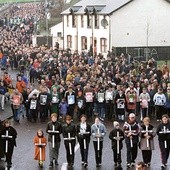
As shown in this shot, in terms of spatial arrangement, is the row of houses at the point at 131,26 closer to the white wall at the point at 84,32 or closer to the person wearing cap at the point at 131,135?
the white wall at the point at 84,32

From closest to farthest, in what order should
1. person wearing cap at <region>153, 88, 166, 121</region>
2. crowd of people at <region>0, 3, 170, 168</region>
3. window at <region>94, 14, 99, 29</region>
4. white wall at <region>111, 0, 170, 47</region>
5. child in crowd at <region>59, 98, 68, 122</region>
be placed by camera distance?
crowd of people at <region>0, 3, 170, 168</region> < person wearing cap at <region>153, 88, 166, 121</region> < child in crowd at <region>59, 98, 68, 122</region> < white wall at <region>111, 0, 170, 47</region> < window at <region>94, 14, 99, 29</region>

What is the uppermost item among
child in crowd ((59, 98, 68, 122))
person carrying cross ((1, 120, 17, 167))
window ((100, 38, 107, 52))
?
window ((100, 38, 107, 52))

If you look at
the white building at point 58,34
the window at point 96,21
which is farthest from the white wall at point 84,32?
the white building at point 58,34

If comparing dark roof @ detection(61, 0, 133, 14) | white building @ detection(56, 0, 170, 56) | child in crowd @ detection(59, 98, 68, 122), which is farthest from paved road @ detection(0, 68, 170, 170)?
dark roof @ detection(61, 0, 133, 14)

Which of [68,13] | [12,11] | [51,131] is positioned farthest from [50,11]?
[51,131]

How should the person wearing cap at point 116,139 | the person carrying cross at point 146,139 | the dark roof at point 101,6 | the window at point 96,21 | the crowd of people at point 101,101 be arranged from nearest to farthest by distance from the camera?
the person carrying cross at point 146,139 < the person wearing cap at point 116,139 < the crowd of people at point 101,101 < the dark roof at point 101,6 < the window at point 96,21

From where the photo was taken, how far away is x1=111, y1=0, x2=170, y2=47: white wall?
5784 cm

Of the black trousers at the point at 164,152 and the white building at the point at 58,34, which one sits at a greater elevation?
the white building at the point at 58,34

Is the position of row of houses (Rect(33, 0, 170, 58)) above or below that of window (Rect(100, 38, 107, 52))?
above

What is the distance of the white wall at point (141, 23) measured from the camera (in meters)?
57.8

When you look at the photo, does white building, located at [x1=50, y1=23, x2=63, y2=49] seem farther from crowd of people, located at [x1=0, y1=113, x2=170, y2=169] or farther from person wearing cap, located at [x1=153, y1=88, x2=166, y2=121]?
crowd of people, located at [x1=0, y1=113, x2=170, y2=169]

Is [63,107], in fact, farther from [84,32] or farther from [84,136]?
[84,32]

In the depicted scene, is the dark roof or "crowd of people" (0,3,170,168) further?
the dark roof

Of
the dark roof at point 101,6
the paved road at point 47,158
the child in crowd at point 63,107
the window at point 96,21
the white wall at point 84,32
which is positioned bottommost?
the paved road at point 47,158
